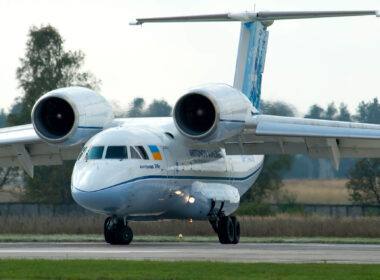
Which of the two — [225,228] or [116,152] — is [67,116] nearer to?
[116,152]

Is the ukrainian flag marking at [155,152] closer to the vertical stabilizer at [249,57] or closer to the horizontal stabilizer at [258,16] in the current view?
the horizontal stabilizer at [258,16]

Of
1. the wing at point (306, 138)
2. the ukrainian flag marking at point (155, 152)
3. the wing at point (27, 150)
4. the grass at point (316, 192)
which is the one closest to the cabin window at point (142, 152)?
the ukrainian flag marking at point (155, 152)

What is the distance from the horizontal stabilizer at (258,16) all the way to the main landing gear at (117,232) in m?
5.98

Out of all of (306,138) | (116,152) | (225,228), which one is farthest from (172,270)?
(306,138)

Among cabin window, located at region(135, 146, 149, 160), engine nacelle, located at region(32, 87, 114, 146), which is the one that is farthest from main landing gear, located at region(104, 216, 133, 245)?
engine nacelle, located at region(32, 87, 114, 146)

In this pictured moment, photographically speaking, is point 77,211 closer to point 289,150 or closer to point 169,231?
point 169,231

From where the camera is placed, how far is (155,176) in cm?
2077

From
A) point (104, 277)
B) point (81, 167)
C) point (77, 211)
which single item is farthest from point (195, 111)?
point (77, 211)

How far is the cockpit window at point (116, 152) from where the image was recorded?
20.1m

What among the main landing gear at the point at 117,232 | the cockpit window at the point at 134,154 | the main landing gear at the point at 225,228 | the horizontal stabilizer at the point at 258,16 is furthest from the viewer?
the main landing gear at the point at 225,228

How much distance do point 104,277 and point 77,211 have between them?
25465 millimetres

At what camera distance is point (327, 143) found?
22312 millimetres

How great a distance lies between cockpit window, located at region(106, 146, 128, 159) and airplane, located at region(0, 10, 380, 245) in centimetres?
2

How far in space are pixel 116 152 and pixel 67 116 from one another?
2.92m
